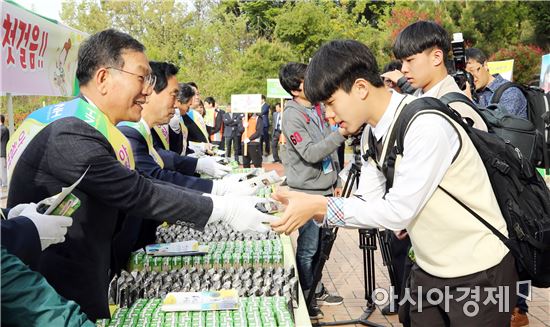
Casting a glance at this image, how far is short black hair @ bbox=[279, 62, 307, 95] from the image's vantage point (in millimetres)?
4406

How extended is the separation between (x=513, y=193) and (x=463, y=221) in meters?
0.25

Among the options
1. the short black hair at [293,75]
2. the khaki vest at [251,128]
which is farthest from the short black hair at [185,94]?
the khaki vest at [251,128]

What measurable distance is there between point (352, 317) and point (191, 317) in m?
2.65

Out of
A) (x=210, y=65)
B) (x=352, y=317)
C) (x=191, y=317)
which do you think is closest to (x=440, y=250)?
(x=191, y=317)

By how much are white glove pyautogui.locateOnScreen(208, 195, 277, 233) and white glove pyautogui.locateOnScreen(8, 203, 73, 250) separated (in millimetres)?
675

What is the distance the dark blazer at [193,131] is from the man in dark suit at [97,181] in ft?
16.9

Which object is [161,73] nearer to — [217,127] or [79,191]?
[79,191]

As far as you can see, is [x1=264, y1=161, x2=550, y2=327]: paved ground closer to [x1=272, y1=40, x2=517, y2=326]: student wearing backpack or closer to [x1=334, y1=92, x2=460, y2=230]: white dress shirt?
[x1=272, y1=40, x2=517, y2=326]: student wearing backpack

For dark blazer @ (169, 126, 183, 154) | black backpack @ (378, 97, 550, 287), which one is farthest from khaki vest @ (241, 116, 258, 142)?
black backpack @ (378, 97, 550, 287)

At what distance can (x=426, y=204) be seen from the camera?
A: 1902 millimetres

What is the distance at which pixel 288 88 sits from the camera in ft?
14.8

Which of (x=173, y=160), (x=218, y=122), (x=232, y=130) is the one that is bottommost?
(x=232, y=130)

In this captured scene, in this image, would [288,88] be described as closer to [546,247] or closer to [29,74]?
[29,74]

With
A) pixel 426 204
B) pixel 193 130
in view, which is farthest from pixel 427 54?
pixel 193 130
